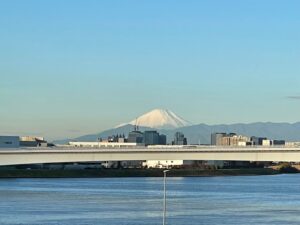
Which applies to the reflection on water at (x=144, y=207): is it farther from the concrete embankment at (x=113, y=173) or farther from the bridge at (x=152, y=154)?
the concrete embankment at (x=113, y=173)

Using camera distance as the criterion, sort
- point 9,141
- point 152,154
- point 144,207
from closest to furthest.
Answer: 1. point 144,207
2. point 152,154
3. point 9,141

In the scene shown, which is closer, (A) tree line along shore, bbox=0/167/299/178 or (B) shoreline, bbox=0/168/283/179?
(B) shoreline, bbox=0/168/283/179

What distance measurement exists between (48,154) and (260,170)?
2068 inches

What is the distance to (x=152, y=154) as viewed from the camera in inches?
2707

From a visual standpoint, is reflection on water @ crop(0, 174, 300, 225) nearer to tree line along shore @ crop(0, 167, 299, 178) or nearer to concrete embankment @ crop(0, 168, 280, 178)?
concrete embankment @ crop(0, 168, 280, 178)

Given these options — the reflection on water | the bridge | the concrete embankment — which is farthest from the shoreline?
the reflection on water

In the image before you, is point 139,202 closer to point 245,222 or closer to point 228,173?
point 245,222

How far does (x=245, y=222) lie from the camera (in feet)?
140

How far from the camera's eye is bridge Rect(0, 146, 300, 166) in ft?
215

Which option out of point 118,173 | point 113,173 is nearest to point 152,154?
point 113,173

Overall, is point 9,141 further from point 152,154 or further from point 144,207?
point 144,207

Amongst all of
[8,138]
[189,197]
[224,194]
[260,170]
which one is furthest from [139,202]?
[260,170]

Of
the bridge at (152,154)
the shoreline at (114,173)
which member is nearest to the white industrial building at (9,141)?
the shoreline at (114,173)

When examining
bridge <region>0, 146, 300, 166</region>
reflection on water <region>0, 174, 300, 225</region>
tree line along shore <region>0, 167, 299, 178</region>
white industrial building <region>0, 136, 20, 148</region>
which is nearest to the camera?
reflection on water <region>0, 174, 300, 225</region>
